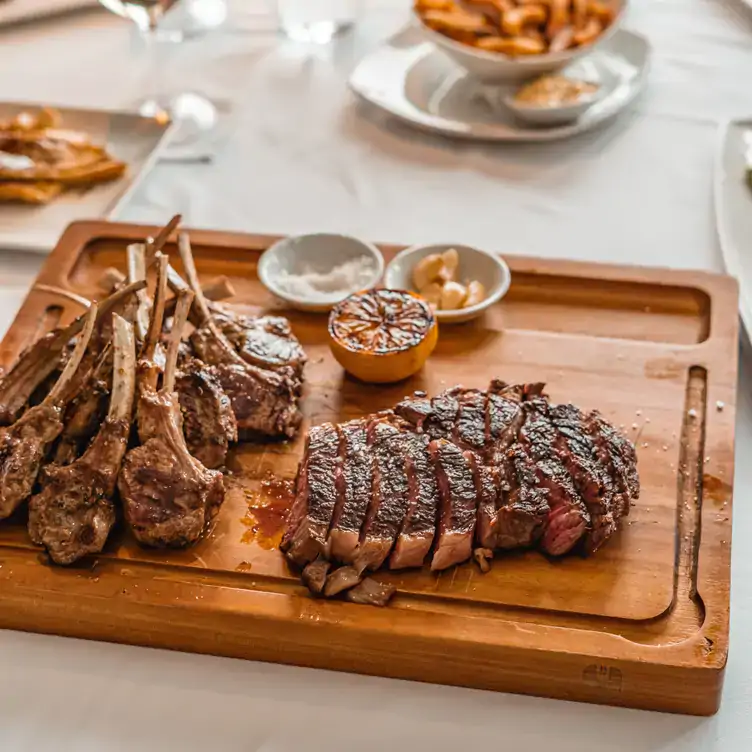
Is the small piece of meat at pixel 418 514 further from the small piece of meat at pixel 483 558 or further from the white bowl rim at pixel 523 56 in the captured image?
the white bowl rim at pixel 523 56

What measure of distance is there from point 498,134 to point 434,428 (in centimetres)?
226

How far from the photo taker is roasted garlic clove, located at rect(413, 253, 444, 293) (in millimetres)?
3992

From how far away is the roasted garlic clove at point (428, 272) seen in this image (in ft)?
13.1

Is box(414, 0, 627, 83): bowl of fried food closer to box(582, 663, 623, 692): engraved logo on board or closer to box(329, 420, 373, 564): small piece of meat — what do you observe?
box(329, 420, 373, 564): small piece of meat

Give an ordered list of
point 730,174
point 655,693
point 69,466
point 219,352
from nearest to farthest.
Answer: point 655,693, point 69,466, point 219,352, point 730,174

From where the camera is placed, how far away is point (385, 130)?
17.2ft

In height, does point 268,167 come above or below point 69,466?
below

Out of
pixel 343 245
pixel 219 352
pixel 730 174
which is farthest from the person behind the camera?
pixel 730 174

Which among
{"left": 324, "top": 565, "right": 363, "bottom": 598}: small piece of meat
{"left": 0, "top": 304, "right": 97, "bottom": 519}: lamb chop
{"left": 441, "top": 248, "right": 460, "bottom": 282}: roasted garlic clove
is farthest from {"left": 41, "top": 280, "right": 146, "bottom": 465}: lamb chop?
{"left": 441, "top": 248, "right": 460, "bottom": 282}: roasted garlic clove

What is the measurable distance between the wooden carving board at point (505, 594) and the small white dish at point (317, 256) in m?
0.62

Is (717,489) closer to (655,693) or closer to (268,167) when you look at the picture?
(655,693)

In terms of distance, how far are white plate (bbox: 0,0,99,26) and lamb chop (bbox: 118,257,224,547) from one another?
4149 millimetres

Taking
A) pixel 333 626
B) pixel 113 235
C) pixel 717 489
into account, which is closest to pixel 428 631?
pixel 333 626

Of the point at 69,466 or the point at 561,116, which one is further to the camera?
the point at 561,116
